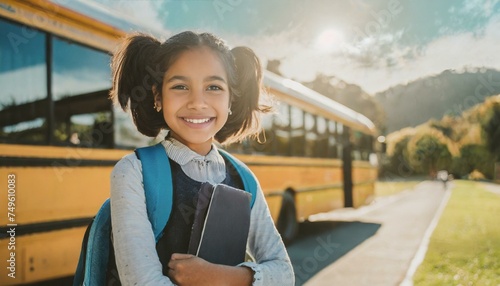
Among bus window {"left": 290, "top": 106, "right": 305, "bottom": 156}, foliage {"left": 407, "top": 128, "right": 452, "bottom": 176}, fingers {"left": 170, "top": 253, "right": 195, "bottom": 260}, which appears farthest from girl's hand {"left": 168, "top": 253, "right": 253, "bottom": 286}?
foliage {"left": 407, "top": 128, "right": 452, "bottom": 176}

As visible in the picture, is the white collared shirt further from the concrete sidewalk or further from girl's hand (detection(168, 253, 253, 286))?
the concrete sidewalk

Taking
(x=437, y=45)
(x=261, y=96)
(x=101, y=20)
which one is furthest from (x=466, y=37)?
(x=101, y=20)

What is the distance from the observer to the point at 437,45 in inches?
140

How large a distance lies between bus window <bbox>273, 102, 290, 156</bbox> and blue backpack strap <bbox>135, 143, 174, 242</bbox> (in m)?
5.41

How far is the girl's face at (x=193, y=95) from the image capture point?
1.35 m

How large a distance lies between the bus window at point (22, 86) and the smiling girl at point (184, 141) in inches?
82.0

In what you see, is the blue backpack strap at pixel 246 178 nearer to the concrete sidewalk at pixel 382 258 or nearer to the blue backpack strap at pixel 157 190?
the blue backpack strap at pixel 157 190

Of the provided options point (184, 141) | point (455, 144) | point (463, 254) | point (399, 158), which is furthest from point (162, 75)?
point (399, 158)

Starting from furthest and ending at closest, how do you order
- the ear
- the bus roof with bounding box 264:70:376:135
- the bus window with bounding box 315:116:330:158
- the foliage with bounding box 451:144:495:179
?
the foliage with bounding box 451:144:495:179, the bus window with bounding box 315:116:330:158, the bus roof with bounding box 264:70:376:135, the ear

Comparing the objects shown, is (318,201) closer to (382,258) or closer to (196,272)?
(382,258)

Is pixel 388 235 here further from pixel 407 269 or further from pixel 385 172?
pixel 385 172

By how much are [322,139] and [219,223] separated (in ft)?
25.1

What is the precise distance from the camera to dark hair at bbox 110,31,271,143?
1.40 m

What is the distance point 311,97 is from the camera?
784 cm
